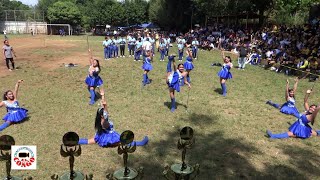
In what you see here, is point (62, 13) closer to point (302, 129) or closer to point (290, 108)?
point (290, 108)

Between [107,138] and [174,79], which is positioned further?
[174,79]

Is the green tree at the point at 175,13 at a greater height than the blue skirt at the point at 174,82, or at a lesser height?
greater

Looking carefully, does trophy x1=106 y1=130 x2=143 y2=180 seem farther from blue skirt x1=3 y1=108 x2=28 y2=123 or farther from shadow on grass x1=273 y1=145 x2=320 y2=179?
blue skirt x1=3 y1=108 x2=28 y2=123

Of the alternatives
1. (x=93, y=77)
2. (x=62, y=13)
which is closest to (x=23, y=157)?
(x=93, y=77)

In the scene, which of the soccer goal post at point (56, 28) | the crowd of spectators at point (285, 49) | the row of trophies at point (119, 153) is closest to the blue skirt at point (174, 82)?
the row of trophies at point (119, 153)

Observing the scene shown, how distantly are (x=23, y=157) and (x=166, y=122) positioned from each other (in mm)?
7748

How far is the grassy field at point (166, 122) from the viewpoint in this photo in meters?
7.53

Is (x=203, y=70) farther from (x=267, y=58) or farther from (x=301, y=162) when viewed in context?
(x=301, y=162)

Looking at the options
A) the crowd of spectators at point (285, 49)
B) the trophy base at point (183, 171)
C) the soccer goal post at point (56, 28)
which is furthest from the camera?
the soccer goal post at point (56, 28)

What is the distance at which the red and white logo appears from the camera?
9.32 ft

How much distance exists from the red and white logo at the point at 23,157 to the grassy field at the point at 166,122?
4.33m

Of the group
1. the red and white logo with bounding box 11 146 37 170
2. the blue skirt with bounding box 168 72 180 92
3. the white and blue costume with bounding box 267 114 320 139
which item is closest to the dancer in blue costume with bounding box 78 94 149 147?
the blue skirt with bounding box 168 72 180 92

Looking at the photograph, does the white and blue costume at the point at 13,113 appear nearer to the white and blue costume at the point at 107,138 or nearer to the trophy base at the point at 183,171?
the white and blue costume at the point at 107,138

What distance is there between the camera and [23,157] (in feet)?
9.45
